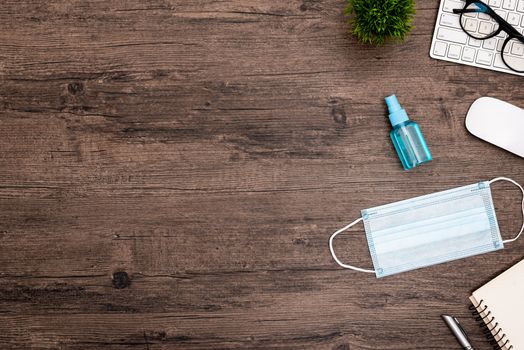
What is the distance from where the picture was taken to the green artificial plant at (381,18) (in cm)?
88

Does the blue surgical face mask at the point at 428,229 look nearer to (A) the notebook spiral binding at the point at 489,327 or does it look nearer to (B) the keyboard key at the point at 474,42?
(A) the notebook spiral binding at the point at 489,327

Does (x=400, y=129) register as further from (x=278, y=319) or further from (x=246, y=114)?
(x=278, y=319)

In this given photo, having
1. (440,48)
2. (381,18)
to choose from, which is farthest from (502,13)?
(381,18)

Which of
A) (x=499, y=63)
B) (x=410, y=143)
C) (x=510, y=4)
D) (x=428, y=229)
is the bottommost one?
(x=428, y=229)

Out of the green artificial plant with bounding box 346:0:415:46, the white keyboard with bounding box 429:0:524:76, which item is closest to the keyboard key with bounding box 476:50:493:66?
the white keyboard with bounding box 429:0:524:76

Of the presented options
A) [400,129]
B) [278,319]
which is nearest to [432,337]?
[278,319]

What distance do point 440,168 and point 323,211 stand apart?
233 mm

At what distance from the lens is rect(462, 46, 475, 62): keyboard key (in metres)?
0.97

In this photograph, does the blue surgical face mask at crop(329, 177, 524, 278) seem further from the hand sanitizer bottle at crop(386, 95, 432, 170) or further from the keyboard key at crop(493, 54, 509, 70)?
the keyboard key at crop(493, 54, 509, 70)

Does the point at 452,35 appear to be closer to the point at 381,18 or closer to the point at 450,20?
the point at 450,20

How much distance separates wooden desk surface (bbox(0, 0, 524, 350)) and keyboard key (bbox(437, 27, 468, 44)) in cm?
2

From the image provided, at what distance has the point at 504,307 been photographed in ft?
3.20

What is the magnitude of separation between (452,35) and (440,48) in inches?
1.2

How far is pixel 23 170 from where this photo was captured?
998mm
